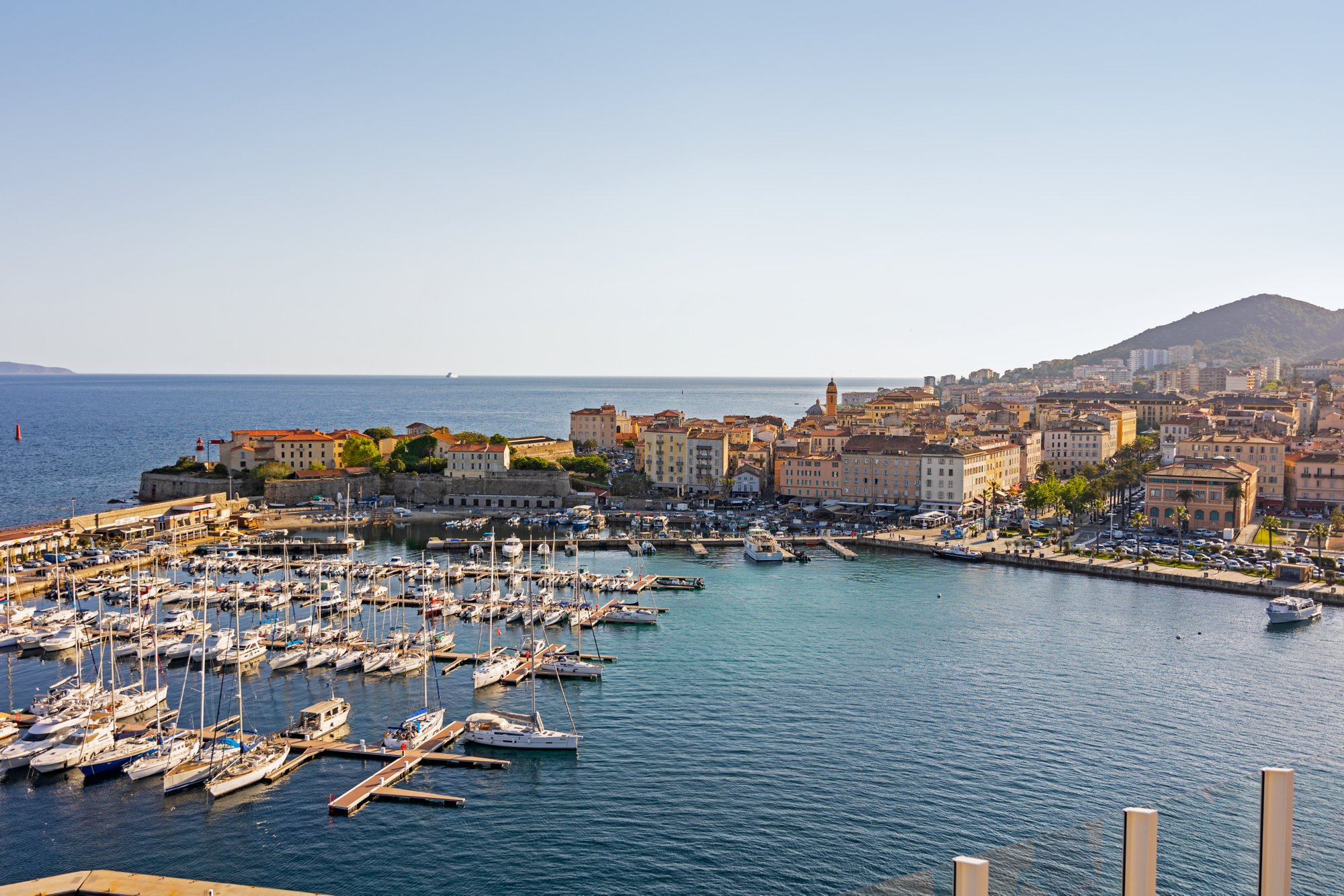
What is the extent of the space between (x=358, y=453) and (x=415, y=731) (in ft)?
136

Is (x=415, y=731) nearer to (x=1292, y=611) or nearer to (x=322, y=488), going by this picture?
(x=1292, y=611)

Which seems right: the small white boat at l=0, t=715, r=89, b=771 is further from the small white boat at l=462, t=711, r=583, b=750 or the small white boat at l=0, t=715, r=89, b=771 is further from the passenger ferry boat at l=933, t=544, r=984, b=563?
the passenger ferry boat at l=933, t=544, r=984, b=563

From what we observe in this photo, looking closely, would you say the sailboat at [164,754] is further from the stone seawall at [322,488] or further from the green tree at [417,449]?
the green tree at [417,449]

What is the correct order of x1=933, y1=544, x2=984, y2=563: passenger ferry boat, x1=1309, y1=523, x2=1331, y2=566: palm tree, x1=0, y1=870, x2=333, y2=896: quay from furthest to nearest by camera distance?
x1=933, y1=544, x2=984, y2=563: passenger ferry boat
x1=1309, y1=523, x2=1331, y2=566: palm tree
x1=0, y1=870, x2=333, y2=896: quay

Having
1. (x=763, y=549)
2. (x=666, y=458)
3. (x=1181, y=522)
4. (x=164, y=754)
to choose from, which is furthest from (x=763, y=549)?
(x=164, y=754)

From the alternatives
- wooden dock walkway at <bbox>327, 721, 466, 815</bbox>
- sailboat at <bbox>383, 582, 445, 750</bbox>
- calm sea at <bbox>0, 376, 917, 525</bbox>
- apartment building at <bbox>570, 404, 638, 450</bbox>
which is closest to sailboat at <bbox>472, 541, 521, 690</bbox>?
sailboat at <bbox>383, 582, 445, 750</bbox>

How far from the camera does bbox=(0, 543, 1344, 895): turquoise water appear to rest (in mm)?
15531

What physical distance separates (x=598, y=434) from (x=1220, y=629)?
51.0 metres

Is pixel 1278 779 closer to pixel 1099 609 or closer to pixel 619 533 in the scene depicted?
pixel 1099 609

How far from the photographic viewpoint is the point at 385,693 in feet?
77.7

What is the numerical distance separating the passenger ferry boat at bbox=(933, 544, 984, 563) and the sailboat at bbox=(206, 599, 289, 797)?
29.2m

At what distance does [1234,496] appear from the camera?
4428 centimetres

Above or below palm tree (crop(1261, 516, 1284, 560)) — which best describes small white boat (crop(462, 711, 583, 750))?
below

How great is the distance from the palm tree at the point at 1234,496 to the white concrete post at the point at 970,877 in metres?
46.2
